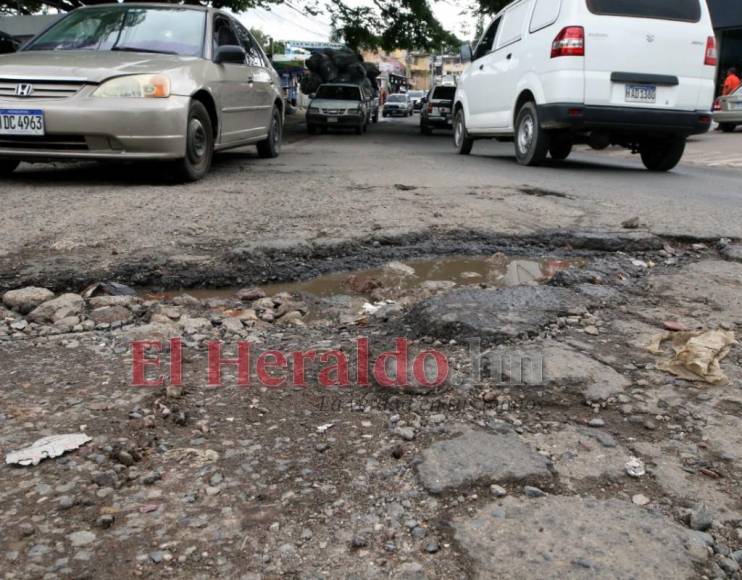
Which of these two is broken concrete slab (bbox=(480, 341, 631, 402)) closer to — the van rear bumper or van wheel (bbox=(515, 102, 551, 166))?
the van rear bumper

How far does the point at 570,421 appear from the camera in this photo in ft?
6.16

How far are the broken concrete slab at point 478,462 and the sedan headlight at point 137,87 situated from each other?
4.20m

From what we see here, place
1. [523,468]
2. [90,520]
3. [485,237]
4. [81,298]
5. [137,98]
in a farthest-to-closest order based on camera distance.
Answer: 1. [137,98]
2. [485,237]
3. [81,298]
4. [523,468]
5. [90,520]

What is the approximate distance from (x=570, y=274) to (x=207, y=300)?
171cm

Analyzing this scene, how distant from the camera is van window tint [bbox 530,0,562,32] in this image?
679cm

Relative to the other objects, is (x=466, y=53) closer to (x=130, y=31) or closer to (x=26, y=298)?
(x=130, y=31)

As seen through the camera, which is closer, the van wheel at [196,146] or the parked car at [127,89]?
the parked car at [127,89]

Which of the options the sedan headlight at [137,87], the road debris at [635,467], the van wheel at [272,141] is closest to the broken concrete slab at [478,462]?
the road debris at [635,467]

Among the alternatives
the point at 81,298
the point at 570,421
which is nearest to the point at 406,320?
the point at 570,421

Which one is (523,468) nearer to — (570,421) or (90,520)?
(570,421)

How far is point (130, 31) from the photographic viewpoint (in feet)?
19.0

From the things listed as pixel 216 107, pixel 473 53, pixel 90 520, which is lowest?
pixel 90 520

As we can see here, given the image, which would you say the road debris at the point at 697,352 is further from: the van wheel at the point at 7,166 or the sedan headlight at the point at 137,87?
the van wheel at the point at 7,166

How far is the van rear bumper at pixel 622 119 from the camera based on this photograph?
21.7 ft
